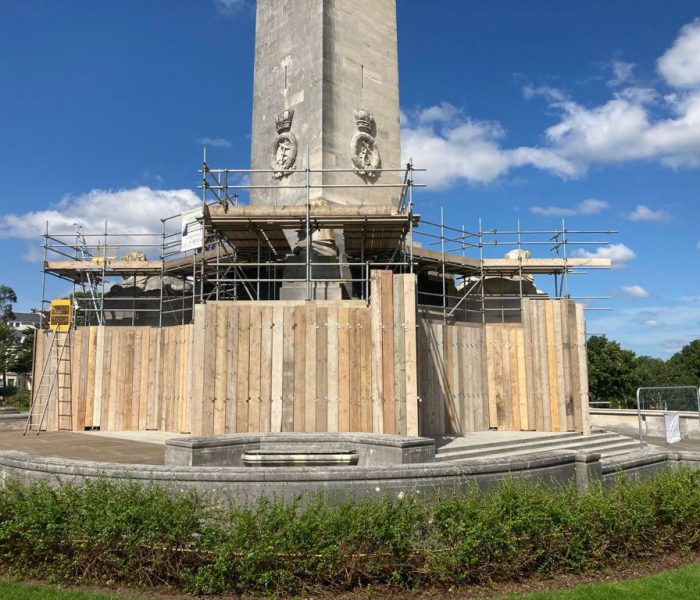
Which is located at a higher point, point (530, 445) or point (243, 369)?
point (243, 369)

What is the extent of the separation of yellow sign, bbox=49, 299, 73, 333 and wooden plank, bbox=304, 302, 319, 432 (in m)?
7.40

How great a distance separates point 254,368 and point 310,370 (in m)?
1.04

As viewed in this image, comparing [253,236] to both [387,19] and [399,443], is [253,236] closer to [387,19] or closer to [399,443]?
[399,443]

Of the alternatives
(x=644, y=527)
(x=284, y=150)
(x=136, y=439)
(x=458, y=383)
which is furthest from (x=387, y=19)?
(x=644, y=527)

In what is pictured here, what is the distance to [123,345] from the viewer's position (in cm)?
1441

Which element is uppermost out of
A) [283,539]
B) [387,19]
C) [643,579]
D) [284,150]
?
[387,19]

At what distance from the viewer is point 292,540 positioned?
17.5ft

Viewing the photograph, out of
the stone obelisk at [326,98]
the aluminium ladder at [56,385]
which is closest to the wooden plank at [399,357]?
the stone obelisk at [326,98]

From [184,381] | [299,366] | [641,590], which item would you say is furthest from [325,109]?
[641,590]

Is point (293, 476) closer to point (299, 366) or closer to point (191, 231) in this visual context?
point (299, 366)

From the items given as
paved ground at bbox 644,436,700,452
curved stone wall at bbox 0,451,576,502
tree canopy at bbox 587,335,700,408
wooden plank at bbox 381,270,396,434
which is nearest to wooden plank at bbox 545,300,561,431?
paved ground at bbox 644,436,700,452

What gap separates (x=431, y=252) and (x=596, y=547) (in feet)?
33.2

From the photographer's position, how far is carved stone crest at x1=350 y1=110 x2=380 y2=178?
15.3m

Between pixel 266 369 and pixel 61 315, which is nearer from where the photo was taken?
pixel 266 369
